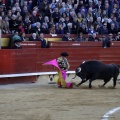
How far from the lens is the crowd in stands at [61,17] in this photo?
1623cm

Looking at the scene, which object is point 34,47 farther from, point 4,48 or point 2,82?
point 2,82

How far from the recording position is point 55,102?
402 inches

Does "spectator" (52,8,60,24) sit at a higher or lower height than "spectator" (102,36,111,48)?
higher

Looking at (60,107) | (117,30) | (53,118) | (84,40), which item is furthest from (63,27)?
(53,118)

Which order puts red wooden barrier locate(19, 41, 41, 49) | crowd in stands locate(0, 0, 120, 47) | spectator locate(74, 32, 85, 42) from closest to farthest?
crowd in stands locate(0, 0, 120, 47) → red wooden barrier locate(19, 41, 41, 49) → spectator locate(74, 32, 85, 42)

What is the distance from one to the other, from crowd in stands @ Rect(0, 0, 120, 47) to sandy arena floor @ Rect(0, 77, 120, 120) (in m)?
2.65

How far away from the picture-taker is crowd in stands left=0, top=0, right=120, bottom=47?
16234mm

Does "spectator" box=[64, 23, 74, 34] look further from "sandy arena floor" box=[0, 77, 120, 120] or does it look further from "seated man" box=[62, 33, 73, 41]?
"sandy arena floor" box=[0, 77, 120, 120]

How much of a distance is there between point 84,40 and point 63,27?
3.65 ft

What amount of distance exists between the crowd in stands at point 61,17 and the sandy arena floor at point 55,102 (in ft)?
8.70

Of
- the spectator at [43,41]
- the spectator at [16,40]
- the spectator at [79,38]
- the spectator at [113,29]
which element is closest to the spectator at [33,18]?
the spectator at [43,41]

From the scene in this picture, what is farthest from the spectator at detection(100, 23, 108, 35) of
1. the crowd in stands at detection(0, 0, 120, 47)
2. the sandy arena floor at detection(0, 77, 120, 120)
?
the sandy arena floor at detection(0, 77, 120, 120)

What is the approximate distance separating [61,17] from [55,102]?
25.5ft

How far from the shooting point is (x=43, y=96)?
1134cm
